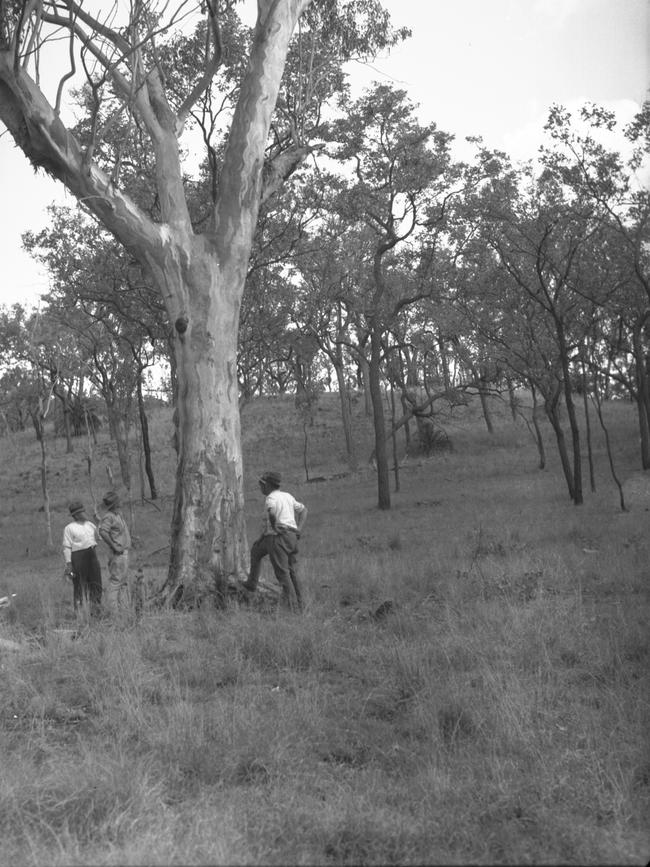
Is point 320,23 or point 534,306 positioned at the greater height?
point 320,23

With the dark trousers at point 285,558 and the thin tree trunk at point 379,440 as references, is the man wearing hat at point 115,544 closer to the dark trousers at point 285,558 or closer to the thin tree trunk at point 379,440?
the dark trousers at point 285,558

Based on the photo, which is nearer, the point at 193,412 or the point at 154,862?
the point at 154,862

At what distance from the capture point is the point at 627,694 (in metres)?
5.80

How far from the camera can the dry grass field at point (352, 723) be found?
3.98 m

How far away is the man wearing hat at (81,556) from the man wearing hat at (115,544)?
0.76 ft

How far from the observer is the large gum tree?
10.2 m

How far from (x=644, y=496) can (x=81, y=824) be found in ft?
74.5

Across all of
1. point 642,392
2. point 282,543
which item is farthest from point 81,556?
point 642,392

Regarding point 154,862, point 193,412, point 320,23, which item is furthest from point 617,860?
point 320,23

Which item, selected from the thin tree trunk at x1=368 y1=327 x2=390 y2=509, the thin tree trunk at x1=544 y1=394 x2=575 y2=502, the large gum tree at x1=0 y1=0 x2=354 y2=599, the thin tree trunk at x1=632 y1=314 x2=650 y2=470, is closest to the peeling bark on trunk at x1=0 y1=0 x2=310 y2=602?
the large gum tree at x1=0 y1=0 x2=354 y2=599

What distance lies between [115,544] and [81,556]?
669 millimetres

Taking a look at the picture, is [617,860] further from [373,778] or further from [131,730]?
[131,730]

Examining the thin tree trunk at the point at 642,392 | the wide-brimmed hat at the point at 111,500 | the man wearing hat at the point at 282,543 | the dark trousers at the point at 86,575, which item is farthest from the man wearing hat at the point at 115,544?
the thin tree trunk at the point at 642,392

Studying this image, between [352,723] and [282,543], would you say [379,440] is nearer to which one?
[282,543]
